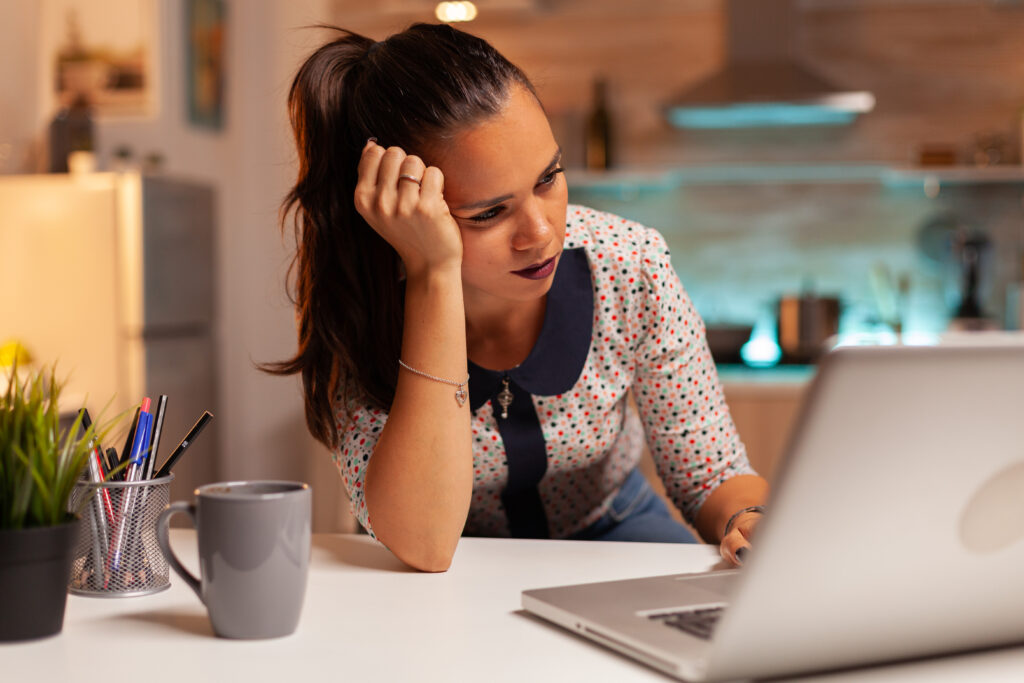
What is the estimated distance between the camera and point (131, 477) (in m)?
0.86

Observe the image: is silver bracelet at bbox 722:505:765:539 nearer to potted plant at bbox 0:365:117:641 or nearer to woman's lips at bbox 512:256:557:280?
woman's lips at bbox 512:256:557:280

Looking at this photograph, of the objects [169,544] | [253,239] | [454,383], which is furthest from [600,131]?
[169,544]

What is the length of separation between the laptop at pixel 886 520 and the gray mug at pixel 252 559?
0.27 metres

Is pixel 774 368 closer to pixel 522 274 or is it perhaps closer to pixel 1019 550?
pixel 522 274

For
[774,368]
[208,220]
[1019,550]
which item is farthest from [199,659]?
[208,220]

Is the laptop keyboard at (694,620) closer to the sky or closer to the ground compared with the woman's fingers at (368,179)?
closer to the ground

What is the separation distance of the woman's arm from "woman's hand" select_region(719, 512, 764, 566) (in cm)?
25

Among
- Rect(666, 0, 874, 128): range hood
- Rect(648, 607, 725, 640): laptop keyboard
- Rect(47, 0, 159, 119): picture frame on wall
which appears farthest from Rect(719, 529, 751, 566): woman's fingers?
Rect(47, 0, 159, 119): picture frame on wall

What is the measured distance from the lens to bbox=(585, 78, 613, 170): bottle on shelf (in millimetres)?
3668

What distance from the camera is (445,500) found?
989mm

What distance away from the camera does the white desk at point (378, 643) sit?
64cm

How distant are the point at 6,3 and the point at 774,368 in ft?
8.75

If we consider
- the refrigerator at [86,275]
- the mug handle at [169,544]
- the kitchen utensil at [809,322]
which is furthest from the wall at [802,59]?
the mug handle at [169,544]

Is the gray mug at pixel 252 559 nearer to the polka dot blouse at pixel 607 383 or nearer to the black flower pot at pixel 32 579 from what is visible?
the black flower pot at pixel 32 579
